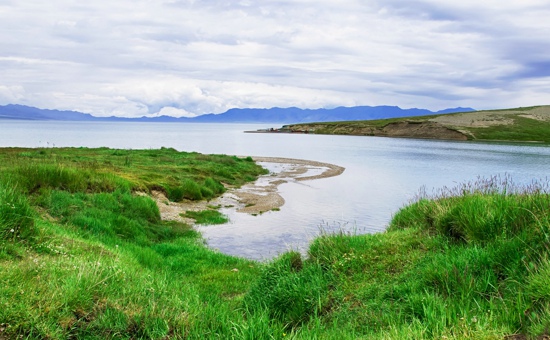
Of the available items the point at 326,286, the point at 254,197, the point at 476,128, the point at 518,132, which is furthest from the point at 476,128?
the point at 326,286

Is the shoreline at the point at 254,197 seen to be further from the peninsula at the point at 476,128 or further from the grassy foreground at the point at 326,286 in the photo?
the peninsula at the point at 476,128

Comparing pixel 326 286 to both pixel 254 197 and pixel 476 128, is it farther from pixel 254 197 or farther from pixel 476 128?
pixel 476 128

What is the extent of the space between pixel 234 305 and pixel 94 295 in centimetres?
352

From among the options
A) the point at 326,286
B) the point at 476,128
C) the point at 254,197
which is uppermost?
the point at 476,128

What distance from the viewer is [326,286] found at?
8727 millimetres

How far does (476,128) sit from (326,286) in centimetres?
16965

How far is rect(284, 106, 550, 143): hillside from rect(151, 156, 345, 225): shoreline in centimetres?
11039

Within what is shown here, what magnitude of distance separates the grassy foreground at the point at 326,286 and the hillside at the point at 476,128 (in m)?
152

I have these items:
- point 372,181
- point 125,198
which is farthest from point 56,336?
point 372,181

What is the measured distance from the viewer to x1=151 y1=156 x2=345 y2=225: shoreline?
26531mm

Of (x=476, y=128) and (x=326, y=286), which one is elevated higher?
(x=476, y=128)

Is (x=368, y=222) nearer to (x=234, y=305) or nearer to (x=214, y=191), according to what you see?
(x=214, y=191)

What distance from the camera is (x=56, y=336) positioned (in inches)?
225

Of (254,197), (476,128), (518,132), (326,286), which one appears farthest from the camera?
(476,128)
